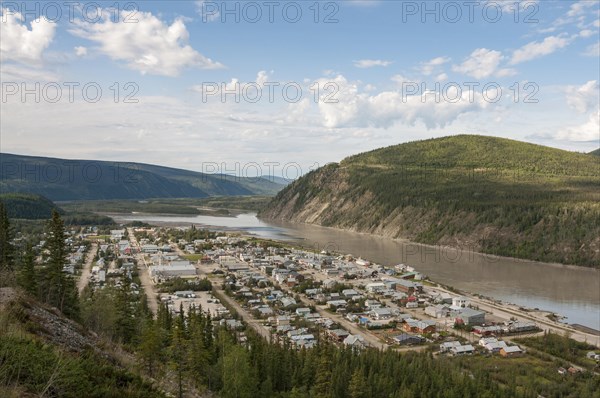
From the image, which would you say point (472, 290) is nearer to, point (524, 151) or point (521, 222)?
point (521, 222)

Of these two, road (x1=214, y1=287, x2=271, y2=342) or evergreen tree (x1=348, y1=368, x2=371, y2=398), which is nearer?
evergreen tree (x1=348, y1=368, x2=371, y2=398)

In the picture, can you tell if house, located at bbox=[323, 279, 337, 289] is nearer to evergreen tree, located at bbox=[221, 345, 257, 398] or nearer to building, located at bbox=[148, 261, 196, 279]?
building, located at bbox=[148, 261, 196, 279]

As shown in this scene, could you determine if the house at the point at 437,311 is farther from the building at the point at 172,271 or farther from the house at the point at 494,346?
the building at the point at 172,271

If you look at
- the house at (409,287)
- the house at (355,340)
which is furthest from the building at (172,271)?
the house at (355,340)

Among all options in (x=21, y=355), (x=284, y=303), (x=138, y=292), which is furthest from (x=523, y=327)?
(x=21, y=355)

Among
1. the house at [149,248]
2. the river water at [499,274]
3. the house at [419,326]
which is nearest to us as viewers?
the house at [419,326]

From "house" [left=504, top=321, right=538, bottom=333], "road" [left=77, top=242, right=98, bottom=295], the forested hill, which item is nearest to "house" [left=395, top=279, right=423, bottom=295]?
"house" [left=504, top=321, right=538, bottom=333]
